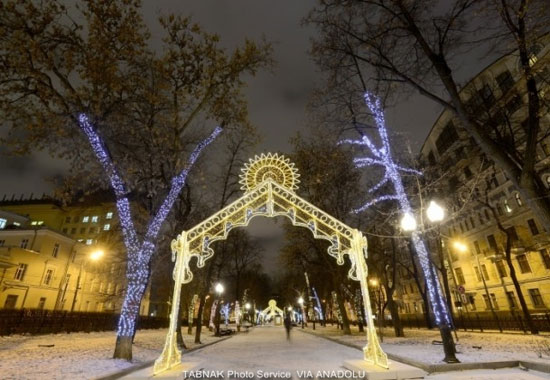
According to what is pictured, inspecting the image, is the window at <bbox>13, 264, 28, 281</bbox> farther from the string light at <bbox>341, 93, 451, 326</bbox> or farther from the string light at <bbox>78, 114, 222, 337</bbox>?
the string light at <bbox>341, 93, 451, 326</bbox>

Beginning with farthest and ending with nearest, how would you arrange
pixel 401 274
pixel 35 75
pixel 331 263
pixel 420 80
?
1. pixel 401 274
2. pixel 331 263
3. pixel 420 80
4. pixel 35 75

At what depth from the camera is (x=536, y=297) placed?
94.8ft

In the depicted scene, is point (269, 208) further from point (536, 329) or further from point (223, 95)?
point (536, 329)

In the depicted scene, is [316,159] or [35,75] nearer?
[35,75]

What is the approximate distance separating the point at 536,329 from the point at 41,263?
45.2 metres

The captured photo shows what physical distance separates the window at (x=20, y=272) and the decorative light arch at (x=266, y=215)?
32423mm

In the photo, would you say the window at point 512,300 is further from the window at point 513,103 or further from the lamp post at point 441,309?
the lamp post at point 441,309

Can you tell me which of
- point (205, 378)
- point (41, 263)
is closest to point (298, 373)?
point (205, 378)

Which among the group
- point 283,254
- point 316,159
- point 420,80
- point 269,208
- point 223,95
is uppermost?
point 316,159

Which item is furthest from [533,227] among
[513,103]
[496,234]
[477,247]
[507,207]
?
[513,103]

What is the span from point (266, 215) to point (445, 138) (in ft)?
134

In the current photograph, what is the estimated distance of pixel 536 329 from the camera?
1855 centimetres

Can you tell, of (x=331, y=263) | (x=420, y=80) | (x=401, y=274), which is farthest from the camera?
(x=401, y=274)

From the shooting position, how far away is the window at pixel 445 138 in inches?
1482
